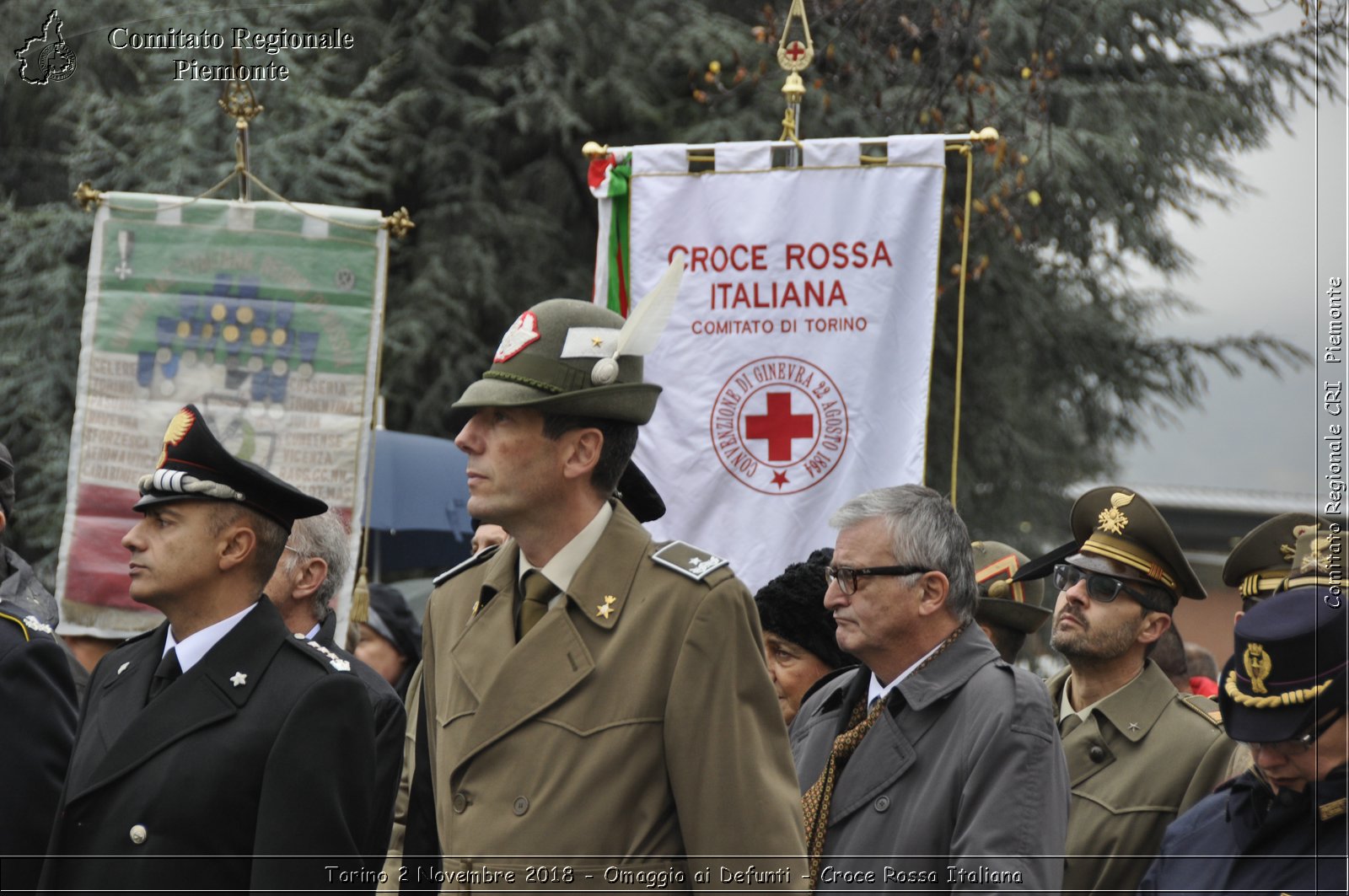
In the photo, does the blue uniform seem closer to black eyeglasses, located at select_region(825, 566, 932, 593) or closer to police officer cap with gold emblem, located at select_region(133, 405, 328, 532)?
black eyeglasses, located at select_region(825, 566, 932, 593)

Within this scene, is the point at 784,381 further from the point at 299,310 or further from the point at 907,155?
the point at 299,310

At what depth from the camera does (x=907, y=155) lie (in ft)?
21.7

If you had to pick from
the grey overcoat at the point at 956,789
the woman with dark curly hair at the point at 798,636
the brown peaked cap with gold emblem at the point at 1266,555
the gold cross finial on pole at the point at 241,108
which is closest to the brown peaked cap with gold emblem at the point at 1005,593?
the woman with dark curly hair at the point at 798,636

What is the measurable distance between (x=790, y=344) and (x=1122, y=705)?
2396mm

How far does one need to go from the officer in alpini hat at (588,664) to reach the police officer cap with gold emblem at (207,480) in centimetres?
54

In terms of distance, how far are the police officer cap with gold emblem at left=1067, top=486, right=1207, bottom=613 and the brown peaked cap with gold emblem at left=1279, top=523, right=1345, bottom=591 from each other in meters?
1.11

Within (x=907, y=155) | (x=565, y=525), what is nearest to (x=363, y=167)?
(x=907, y=155)

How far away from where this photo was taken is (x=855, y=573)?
3.99 metres

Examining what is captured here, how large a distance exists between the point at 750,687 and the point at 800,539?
341 cm

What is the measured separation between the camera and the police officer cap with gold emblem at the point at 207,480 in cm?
359

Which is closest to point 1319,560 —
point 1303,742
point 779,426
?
point 1303,742

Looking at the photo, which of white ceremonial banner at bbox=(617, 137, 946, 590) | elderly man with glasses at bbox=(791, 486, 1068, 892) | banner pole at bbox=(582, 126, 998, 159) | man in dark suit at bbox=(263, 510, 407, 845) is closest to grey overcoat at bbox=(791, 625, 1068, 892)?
elderly man with glasses at bbox=(791, 486, 1068, 892)

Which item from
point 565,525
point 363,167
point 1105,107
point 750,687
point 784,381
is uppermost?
point 1105,107

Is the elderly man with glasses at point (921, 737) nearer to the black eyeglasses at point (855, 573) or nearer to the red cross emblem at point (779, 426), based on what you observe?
the black eyeglasses at point (855, 573)
